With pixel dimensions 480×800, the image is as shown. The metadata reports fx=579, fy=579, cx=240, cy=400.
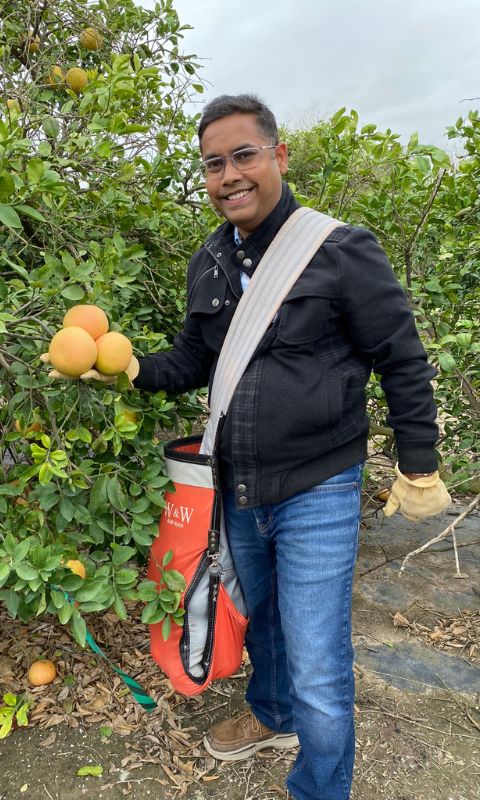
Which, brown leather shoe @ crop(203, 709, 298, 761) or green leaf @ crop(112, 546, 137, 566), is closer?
green leaf @ crop(112, 546, 137, 566)

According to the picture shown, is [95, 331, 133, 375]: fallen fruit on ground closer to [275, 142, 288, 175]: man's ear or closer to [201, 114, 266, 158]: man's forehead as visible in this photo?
[201, 114, 266, 158]: man's forehead

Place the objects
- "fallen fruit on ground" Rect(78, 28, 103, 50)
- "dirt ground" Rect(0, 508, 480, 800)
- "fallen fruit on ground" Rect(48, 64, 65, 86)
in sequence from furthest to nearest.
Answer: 1. "fallen fruit on ground" Rect(78, 28, 103, 50)
2. "fallen fruit on ground" Rect(48, 64, 65, 86)
3. "dirt ground" Rect(0, 508, 480, 800)

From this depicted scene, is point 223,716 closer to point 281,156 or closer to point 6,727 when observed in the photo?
point 6,727

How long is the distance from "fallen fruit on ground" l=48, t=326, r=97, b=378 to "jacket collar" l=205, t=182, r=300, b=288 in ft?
1.67

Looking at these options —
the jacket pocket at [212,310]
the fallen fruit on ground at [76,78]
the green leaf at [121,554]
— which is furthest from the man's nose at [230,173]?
the fallen fruit on ground at [76,78]

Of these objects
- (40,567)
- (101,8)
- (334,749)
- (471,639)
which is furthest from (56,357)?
(101,8)

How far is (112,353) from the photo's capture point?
148 centimetres

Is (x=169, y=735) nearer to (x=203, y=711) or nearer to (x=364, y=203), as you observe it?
(x=203, y=711)

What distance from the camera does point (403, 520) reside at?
12.4 ft

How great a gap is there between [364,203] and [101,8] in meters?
1.74

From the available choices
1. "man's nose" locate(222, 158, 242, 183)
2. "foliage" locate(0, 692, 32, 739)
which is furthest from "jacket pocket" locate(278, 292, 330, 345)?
"foliage" locate(0, 692, 32, 739)

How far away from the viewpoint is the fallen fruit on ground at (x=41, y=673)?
241 centimetres

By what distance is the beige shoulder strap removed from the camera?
156 centimetres

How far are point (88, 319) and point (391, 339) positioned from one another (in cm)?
78
